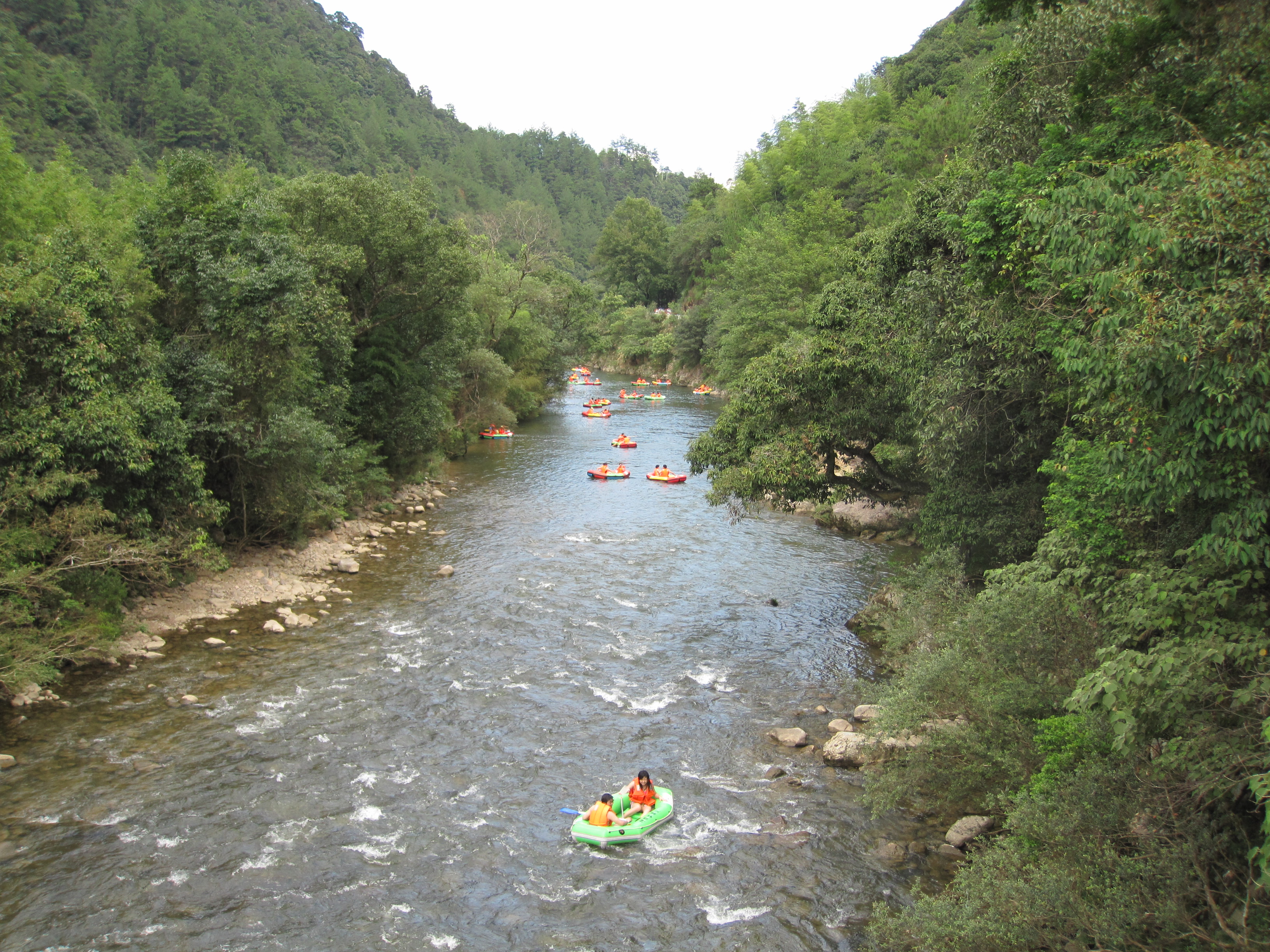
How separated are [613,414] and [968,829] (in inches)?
1910

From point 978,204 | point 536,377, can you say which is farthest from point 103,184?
point 978,204

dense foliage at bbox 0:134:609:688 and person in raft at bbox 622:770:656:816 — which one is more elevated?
dense foliage at bbox 0:134:609:688

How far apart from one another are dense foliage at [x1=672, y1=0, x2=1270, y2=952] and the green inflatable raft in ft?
10.8

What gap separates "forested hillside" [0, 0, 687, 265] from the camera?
57188 mm

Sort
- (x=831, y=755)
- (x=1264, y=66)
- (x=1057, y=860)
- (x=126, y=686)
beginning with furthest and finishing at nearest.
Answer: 1. (x=126, y=686)
2. (x=831, y=755)
3. (x=1264, y=66)
4. (x=1057, y=860)

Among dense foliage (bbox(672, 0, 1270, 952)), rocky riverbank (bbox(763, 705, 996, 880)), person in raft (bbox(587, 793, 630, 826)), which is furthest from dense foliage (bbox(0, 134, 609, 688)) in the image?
rocky riverbank (bbox(763, 705, 996, 880))

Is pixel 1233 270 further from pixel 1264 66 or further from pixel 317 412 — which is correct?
pixel 317 412

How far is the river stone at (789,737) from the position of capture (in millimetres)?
14711

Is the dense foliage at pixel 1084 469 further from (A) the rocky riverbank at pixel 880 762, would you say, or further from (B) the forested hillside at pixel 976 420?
(A) the rocky riverbank at pixel 880 762

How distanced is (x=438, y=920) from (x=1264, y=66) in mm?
14586

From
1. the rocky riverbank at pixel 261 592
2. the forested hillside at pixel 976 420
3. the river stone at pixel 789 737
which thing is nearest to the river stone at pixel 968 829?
the forested hillside at pixel 976 420

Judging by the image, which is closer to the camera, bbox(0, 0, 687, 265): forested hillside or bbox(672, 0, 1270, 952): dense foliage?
bbox(672, 0, 1270, 952): dense foliage

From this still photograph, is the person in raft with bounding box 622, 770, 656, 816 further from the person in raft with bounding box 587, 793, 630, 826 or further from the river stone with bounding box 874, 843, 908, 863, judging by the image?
the river stone with bounding box 874, 843, 908, 863

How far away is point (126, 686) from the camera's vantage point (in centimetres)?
1586
